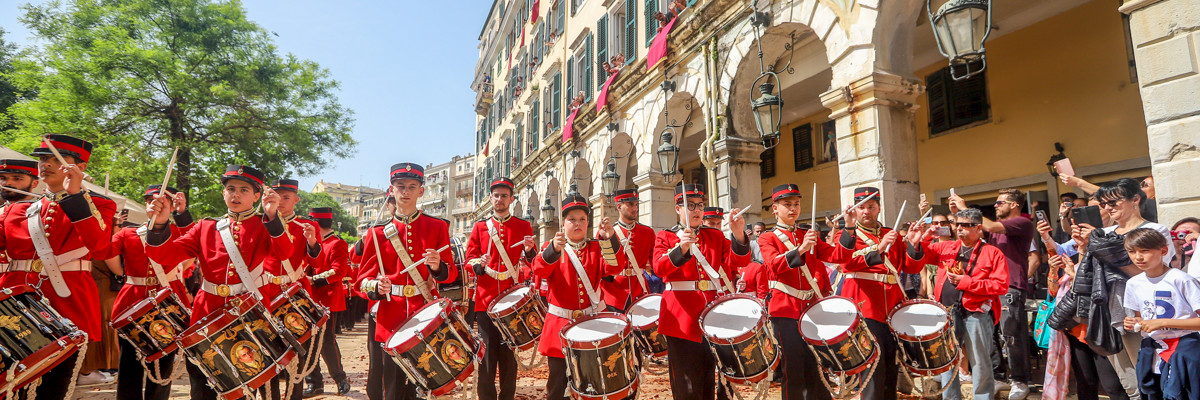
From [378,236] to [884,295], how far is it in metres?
4.01

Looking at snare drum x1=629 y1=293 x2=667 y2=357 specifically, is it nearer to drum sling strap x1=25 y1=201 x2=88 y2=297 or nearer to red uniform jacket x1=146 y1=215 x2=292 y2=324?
red uniform jacket x1=146 y1=215 x2=292 y2=324

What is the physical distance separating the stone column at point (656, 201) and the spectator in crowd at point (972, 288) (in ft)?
22.3

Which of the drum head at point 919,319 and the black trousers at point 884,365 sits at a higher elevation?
the drum head at point 919,319

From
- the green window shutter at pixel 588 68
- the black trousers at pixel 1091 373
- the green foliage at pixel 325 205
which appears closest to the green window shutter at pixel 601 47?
the green window shutter at pixel 588 68

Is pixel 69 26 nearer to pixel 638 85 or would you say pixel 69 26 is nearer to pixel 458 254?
pixel 638 85

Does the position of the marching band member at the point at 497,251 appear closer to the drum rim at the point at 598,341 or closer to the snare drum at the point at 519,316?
the snare drum at the point at 519,316

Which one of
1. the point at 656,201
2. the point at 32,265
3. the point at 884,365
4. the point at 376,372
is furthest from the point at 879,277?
the point at 656,201

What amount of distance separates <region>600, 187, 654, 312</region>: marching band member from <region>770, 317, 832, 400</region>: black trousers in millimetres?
1323

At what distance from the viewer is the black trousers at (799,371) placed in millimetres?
4781

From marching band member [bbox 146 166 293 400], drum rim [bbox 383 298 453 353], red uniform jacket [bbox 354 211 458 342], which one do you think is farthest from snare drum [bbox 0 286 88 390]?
drum rim [bbox 383 298 453 353]

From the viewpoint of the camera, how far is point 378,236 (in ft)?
14.6

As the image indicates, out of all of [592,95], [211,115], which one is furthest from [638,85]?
[211,115]

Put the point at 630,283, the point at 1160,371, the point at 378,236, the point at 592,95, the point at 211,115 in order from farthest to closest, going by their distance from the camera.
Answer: the point at 211,115
the point at 592,95
the point at 630,283
the point at 378,236
the point at 1160,371

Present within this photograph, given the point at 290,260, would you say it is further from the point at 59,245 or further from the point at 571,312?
the point at 571,312
